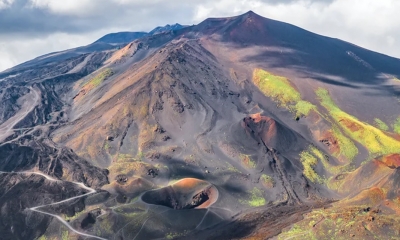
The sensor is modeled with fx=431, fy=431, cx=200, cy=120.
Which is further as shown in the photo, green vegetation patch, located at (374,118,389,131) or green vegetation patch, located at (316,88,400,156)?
green vegetation patch, located at (374,118,389,131)

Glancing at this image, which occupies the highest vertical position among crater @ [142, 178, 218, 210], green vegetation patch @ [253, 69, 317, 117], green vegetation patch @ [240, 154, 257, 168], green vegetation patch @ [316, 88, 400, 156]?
green vegetation patch @ [253, 69, 317, 117]

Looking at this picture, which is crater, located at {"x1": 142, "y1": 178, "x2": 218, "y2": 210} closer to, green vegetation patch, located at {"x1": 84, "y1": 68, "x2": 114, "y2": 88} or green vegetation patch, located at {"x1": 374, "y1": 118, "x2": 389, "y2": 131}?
green vegetation patch, located at {"x1": 374, "y1": 118, "x2": 389, "y2": 131}

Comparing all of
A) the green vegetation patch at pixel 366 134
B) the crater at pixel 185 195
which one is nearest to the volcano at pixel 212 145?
the crater at pixel 185 195

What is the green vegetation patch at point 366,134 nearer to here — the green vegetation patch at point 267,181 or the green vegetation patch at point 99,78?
the green vegetation patch at point 267,181

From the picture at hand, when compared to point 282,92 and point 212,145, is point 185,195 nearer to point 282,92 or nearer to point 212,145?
point 212,145

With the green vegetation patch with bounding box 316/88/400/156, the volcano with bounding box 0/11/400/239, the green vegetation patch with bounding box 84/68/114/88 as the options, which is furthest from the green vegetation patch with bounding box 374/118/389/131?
the green vegetation patch with bounding box 84/68/114/88

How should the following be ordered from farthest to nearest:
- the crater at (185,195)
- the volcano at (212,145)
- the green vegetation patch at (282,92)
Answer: the green vegetation patch at (282,92), the crater at (185,195), the volcano at (212,145)
